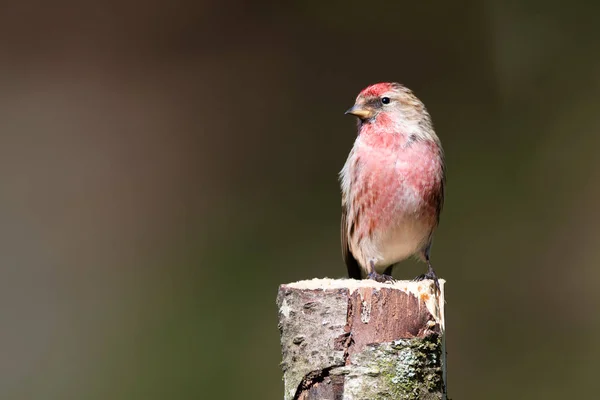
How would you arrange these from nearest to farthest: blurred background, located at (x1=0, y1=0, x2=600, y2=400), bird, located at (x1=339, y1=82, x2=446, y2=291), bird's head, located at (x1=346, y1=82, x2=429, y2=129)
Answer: bird, located at (x1=339, y1=82, x2=446, y2=291) < bird's head, located at (x1=346, y1=82, x2=429, y2=129) < blurred background, located at (x1=0, y1=0, x2=600, y2=400)

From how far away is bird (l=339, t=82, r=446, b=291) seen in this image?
130 inches

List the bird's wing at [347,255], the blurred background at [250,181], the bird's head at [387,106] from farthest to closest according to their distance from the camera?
the blurred background at [250,181] → the bird's wing at [347,255] → the bird's head at [387,106]

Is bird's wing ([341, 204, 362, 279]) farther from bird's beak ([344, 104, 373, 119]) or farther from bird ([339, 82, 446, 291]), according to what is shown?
bird's beak ([344, 104, 373, 119])

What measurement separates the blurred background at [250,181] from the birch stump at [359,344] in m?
3.46

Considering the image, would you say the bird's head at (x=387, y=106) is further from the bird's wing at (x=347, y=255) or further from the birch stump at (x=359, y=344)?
the birch stump at (x=359, y=344)

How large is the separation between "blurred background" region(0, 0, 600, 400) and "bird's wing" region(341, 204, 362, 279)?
1987mm

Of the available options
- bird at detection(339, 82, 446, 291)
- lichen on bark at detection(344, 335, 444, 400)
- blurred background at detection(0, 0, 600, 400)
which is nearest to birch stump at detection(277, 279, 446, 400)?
lichen on bark at detection(344, 335, 444, 400)

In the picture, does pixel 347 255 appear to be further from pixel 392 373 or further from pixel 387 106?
pixel 392 373

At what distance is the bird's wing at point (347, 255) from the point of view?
358 cm

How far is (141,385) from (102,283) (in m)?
0.93

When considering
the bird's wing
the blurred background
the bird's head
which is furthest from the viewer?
the blurred background

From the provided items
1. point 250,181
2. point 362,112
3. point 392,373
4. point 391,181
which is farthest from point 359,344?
point 250,181

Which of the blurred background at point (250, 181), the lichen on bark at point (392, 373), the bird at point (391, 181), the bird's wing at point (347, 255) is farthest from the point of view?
the blurred background at point (250, 181)

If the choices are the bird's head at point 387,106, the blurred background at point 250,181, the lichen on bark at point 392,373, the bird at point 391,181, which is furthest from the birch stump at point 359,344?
the blurred background at point 250,181
